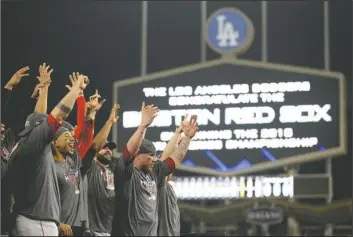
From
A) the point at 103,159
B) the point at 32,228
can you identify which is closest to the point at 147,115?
the point at 103,159

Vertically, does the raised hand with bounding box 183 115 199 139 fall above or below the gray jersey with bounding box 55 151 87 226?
above

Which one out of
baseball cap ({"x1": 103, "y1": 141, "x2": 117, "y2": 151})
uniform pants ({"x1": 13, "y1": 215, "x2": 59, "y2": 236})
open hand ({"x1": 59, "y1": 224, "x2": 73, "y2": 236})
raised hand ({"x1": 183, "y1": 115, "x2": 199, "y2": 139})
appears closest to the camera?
uniform pants ({"x1": 13, "y1": 215, "x2": 59, "y2": 236})

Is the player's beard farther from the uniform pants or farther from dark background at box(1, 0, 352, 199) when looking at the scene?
dark background at box(1, 0, 352, 199)

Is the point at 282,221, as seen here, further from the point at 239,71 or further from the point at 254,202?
the point at 239,71

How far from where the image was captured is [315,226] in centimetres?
902

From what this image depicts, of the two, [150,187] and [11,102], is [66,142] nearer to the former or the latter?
[150,187]

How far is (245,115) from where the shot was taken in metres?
8.99

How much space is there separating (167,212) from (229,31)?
4460 millimetres

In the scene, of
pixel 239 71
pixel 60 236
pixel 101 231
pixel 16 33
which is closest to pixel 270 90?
pixel 239 71

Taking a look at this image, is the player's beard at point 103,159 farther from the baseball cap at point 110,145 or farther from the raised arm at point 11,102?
the raised arm at point 11,102

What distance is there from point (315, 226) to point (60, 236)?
527cm

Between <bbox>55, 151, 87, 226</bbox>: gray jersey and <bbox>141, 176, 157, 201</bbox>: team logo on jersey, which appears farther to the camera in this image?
<bbox>141, 176, 157, 201</bbox>: team logo on jersey

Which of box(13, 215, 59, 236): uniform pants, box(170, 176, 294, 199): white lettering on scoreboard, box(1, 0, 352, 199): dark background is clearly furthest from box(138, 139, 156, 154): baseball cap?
box(170, 176, 294, 199): white lettering on scoreboard

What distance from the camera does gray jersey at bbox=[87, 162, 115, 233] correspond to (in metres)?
5.01
